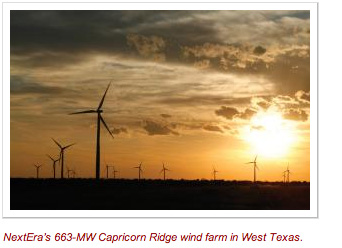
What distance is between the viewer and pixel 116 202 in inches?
2576
